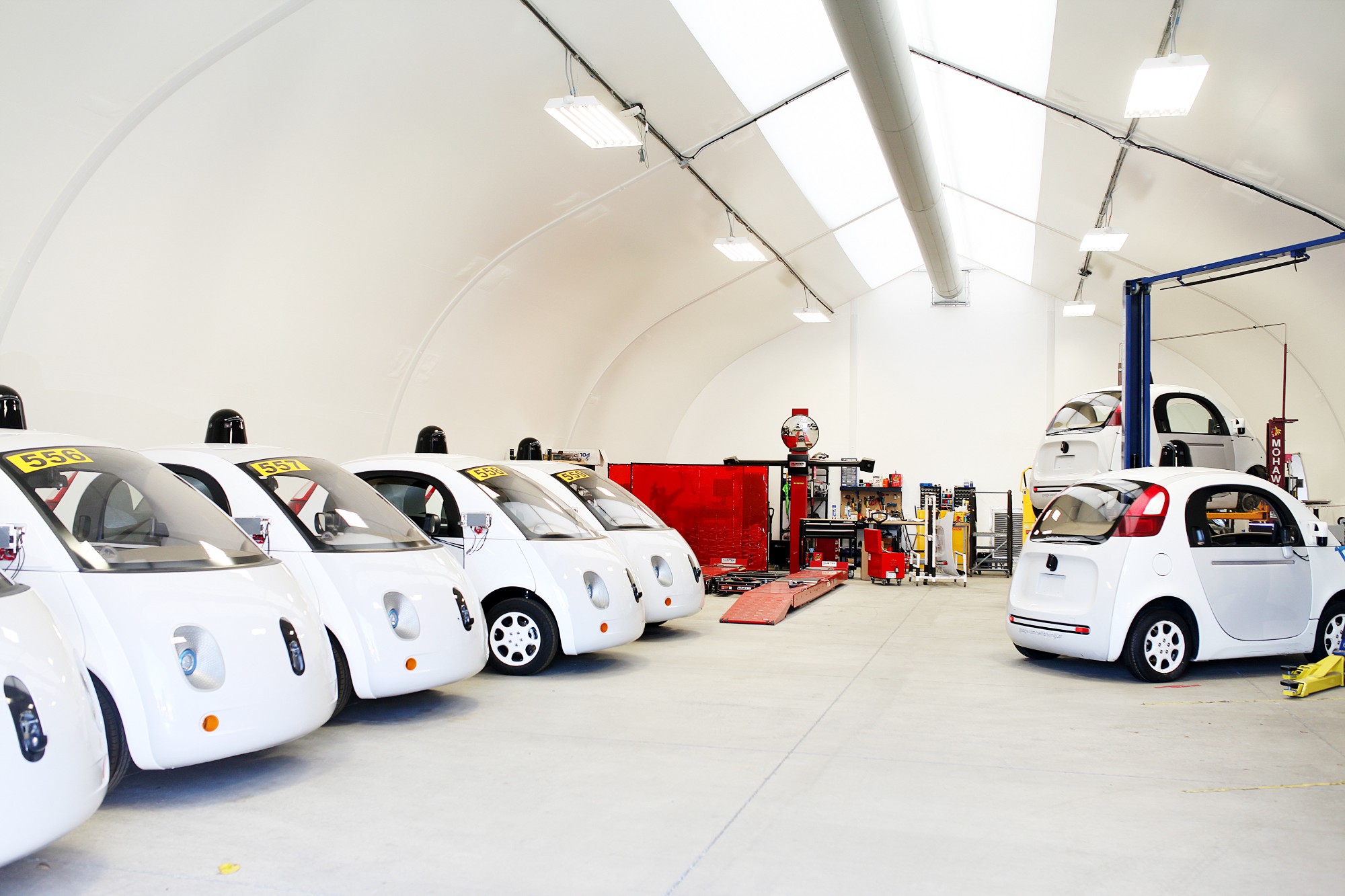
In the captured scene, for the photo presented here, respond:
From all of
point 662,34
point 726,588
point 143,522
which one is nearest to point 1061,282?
point 726,588

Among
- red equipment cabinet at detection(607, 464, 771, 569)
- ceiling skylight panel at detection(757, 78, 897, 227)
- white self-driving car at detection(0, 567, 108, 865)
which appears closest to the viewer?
white self-driving car at detection(0, 567, 108, 865)

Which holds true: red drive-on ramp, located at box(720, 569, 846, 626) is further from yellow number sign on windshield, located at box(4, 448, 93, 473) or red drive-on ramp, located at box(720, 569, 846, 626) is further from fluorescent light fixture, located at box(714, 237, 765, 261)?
yellow number sign on windshield, located at box(4, 448, 93, 473)

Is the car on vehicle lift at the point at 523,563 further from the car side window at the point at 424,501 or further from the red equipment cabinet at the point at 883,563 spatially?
the red equipment cabinet at the point at 883,563

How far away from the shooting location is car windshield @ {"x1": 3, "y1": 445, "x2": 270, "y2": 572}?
4117 mm

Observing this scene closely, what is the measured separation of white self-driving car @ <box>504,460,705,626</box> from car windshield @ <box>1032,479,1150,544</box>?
122 inches

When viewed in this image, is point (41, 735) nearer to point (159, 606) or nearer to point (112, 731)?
point (112, 731)

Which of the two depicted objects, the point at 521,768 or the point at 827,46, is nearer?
the point at 521,768

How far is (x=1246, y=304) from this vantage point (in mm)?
14359

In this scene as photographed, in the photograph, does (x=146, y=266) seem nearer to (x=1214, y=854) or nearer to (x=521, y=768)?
(x=521, y=768)

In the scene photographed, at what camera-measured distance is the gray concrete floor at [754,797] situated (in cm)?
344

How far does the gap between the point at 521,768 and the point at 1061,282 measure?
16318mm

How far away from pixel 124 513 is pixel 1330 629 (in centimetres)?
831

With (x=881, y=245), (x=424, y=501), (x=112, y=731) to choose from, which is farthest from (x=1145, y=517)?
(x=881, y=245)

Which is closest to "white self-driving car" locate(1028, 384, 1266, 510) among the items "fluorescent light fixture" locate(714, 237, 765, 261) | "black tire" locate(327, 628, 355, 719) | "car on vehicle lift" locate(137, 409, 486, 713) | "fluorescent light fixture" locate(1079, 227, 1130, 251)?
"fluorescent light fixture" locate(1079, 227, 1130, 251)
